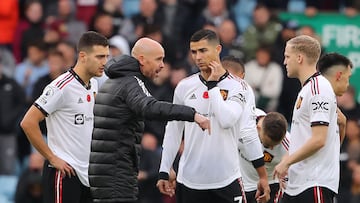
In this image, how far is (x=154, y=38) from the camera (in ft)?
62.1

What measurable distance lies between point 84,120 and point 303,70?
2.56m

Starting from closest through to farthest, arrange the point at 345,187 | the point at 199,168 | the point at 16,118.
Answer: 1. the point at 199,168
2. the point at 345,187
3. the point at 16,118

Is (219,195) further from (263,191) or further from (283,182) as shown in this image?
(283,182)

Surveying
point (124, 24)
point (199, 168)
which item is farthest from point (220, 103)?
point (124, 24)

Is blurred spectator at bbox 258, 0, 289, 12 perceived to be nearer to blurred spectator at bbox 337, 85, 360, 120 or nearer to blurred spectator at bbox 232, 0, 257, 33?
blurred spectator at bbox 232, 0, 257, 33

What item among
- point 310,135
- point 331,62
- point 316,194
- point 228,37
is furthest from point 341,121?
point 228,37

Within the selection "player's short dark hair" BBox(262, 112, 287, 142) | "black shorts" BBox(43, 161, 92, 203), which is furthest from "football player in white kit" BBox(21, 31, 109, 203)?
"player's short dark hair" BBox(262, 112, 287, 142)

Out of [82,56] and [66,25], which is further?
[66,25]

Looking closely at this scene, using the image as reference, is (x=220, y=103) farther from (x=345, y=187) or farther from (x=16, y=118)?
(x=16, y=118)

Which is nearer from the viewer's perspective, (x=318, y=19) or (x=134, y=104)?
(x=134, y=104)

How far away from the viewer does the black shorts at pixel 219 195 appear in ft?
38.8

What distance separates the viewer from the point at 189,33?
2033cm

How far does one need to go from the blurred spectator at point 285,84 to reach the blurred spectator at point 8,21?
4.43 m

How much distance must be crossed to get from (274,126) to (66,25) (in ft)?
27.4
